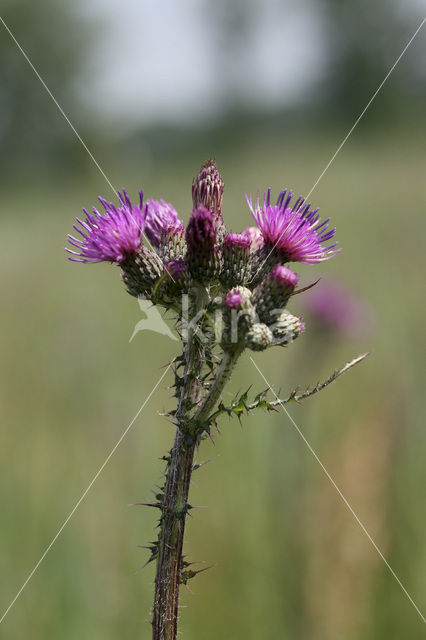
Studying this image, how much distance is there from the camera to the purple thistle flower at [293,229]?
211 cm

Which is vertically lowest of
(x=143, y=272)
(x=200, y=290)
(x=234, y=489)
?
(x=200, y=290)

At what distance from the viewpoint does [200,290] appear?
1979mm

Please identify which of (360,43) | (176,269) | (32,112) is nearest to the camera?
(176,269)

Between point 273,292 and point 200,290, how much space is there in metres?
0.25

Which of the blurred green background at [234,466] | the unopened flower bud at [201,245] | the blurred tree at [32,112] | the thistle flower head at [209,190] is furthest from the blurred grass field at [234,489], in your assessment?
the blurred tree at [32,112]

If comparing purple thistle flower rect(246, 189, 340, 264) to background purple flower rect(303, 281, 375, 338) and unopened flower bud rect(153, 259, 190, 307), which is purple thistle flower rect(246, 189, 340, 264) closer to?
unopened flower bud rect(153, 259, 190, 307)

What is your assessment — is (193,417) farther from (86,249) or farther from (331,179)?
(331,179)

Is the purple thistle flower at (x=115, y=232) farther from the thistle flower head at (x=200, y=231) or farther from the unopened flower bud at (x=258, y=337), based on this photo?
the unopened flower bud at (x=258, y=337)

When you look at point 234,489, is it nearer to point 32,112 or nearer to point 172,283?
point 172,283

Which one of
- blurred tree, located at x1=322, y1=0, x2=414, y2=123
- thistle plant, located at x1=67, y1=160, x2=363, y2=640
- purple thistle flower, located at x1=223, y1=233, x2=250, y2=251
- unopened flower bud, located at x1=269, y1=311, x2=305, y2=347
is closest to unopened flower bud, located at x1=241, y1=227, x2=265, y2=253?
thistle plant, located at x1=67, y1=160, x2=363, y2=640

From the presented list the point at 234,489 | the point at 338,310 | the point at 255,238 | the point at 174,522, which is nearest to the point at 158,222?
the point at 255,238

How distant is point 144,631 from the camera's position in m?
3.36

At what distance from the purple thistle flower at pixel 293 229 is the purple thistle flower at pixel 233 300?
1.20 ft

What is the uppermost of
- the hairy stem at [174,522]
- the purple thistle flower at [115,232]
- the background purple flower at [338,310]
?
the background purple flower at [338,310]
